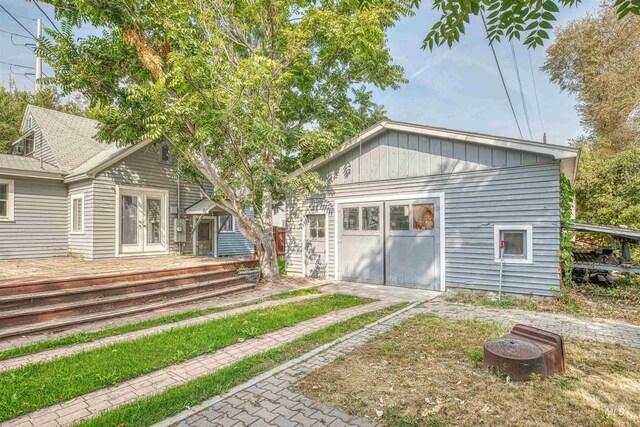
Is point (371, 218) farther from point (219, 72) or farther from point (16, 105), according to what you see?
point (16, 105)

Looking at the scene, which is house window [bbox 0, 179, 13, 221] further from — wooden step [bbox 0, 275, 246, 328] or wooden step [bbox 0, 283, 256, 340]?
wooden step [bbox 0, 283, 256, 340]

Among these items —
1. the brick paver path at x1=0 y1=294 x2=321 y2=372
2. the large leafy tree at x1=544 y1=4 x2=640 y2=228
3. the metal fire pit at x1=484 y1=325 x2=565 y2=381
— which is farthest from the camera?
the large leafy tree at x1=544 y1=4 x2=640 y2=228

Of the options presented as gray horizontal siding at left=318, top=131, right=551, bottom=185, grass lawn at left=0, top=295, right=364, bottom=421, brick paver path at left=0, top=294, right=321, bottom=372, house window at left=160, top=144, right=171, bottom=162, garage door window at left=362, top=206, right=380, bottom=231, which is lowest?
brick paver path at left=0, top=294, right=321, bottom=372

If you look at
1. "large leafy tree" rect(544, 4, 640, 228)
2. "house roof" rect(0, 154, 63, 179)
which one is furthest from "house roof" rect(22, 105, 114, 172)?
"large leafy tree" rect(544, 4, 640, 228)

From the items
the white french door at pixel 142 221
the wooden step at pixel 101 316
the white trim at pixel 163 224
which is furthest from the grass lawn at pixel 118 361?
the white french door at pixel 142 221

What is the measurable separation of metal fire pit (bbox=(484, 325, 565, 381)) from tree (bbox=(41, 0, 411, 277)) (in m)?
5.86

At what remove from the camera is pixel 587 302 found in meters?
6.36

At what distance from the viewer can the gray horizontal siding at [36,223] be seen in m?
10.1

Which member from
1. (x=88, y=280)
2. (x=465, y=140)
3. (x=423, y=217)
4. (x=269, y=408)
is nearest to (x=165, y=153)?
(x=88, y=280)

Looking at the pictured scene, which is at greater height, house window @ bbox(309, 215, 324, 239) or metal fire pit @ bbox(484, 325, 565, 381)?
house window @ bbox(309, 215, 324, 239)

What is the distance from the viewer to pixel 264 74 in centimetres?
735

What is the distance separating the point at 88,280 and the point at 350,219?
6.12m

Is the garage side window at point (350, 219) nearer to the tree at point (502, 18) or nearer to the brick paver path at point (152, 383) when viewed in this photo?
the brick paver path at point (152, 383)

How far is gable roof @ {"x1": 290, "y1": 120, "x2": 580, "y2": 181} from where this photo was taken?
20.1ft
